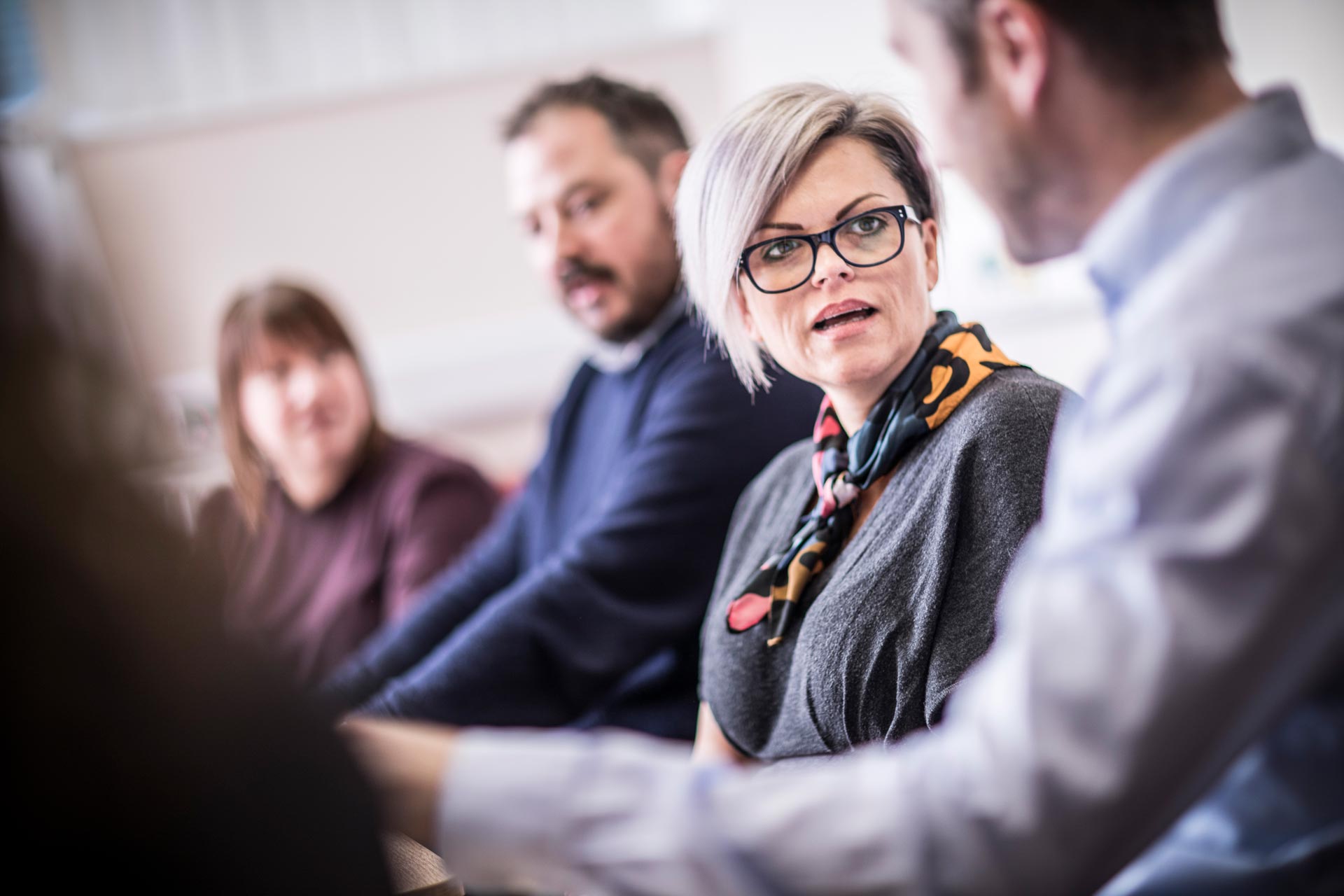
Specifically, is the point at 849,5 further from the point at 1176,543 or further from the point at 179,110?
the point at 1176,543

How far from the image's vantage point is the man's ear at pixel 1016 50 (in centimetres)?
58

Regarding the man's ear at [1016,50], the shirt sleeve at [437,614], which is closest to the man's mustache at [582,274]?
the shirt sleeve at [437,614]

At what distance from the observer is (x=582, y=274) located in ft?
4.71

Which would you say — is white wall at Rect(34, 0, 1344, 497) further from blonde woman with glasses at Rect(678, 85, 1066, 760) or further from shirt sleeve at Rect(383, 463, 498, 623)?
blonde woman with glasses at Rect(678, 85, 1066, 760)

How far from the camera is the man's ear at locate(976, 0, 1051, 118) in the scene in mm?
578

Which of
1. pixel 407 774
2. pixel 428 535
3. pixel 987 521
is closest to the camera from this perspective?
pixel 407 774

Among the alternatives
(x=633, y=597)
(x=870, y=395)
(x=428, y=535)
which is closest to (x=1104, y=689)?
(x=870, y=395)

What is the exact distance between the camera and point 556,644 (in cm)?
122

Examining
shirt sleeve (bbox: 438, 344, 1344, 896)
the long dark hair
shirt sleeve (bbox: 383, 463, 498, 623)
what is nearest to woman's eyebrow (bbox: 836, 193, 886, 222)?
shirt sleeve (bbox: 438, 344, 1344, 896)

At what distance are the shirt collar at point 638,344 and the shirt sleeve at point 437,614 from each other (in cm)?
29

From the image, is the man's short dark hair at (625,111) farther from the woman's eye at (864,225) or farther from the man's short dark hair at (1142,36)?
the man's short dark hair at (1142,36)

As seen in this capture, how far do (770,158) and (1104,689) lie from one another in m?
0.46

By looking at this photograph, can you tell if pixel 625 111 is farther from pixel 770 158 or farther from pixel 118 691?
pixel 118 691

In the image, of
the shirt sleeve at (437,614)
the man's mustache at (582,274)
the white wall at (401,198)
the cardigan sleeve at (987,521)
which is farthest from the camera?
the white wall at (401,198)
